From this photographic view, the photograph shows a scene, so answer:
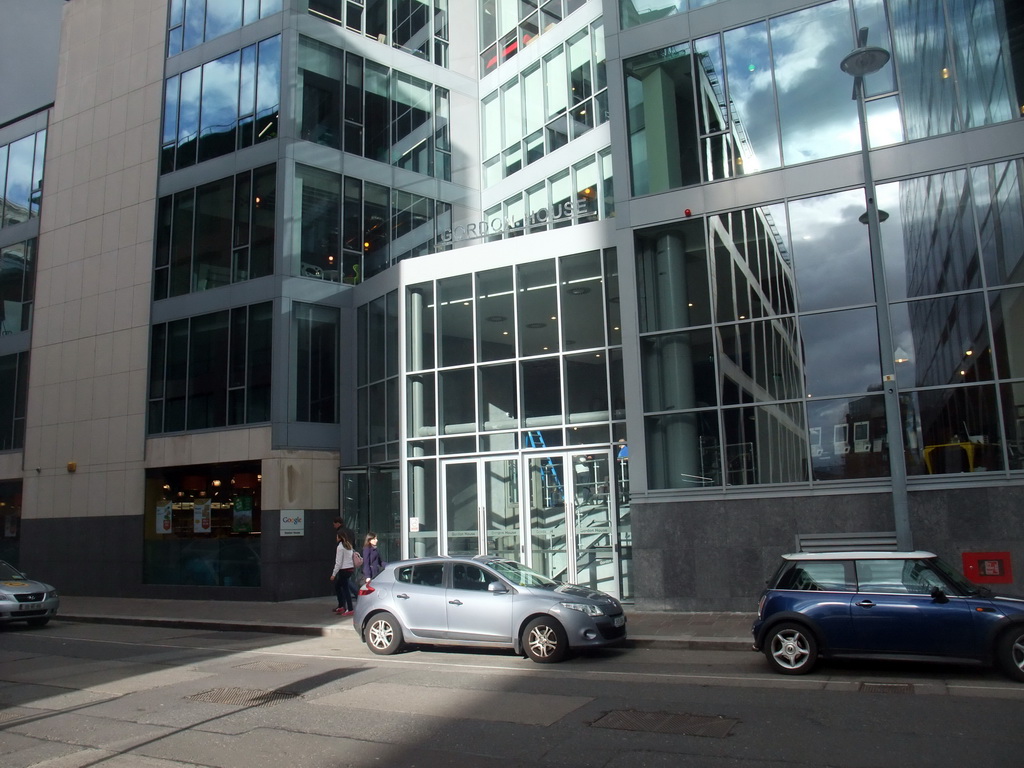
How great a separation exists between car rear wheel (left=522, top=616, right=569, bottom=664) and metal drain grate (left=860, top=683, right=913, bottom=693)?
13.0 ft

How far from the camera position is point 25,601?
1823 cm

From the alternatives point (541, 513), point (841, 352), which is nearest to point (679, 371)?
point (841, 352)

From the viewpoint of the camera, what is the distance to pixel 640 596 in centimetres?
1639

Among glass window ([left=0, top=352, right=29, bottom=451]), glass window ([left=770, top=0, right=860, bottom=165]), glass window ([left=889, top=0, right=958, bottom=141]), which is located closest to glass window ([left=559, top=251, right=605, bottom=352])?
glass window ([left=770, top=0, right=860, bottom=165])

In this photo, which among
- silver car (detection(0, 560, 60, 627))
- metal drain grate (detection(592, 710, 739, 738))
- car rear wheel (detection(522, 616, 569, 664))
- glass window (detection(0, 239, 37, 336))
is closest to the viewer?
metal drain grate (detection(592, 710, 739, 738))

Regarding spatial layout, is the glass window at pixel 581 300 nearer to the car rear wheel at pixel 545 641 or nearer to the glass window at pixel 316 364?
the glass window at pixel 316 364

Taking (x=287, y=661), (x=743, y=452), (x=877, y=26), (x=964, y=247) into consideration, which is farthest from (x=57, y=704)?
(x=877, y=26)

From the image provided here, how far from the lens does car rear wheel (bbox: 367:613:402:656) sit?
1325 centimetres

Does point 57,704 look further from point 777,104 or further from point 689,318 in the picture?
point 777,104

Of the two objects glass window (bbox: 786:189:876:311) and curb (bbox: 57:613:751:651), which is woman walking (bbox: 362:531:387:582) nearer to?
curb (bbox: 57:613:751:651)

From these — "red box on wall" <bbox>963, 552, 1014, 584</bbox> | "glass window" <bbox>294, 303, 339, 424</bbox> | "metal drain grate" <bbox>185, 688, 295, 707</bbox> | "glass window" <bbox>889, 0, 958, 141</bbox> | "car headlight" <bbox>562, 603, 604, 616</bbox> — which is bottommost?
"metal drain grate" <bbox>185, 688, 295, 707</bbox>

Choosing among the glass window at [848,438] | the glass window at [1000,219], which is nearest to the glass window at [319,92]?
the glass window at [848,438]

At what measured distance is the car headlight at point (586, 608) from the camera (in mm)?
12101

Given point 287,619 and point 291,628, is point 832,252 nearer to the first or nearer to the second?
point 291,628
